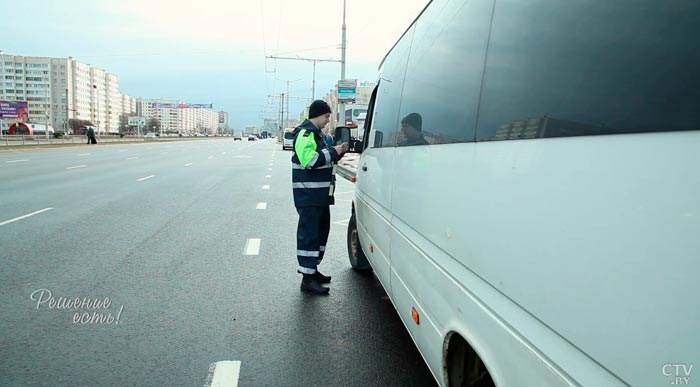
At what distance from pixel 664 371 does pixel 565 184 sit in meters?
0.52

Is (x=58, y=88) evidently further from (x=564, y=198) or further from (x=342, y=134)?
(x=564, y=198)

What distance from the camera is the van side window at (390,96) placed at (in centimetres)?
Answer: 374

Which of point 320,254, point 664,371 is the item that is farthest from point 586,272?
point 320,254

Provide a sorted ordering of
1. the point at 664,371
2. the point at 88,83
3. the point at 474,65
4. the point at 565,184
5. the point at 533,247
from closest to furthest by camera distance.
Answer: the point at 664,371 < the point at 565,184 < the point at 533,247 < the point at 474,65 < the point at 88,83

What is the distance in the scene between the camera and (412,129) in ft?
10.1

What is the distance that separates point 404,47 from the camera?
3.91 meters

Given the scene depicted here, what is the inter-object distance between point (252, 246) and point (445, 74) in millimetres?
4749

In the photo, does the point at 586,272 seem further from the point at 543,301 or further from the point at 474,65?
the point at 474,65

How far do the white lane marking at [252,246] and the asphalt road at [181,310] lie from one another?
0.07 ft

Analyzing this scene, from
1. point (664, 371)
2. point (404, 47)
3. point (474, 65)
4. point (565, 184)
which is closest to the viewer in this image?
point (664, 371)

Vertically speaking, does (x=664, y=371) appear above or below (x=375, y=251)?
above

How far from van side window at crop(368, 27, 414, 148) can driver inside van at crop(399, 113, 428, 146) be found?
0.98 ft

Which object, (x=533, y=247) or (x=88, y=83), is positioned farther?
(x=88, y=83)

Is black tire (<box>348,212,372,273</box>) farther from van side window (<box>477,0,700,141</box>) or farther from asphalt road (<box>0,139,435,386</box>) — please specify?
van side window (<box>477,0,700,141</box>)
